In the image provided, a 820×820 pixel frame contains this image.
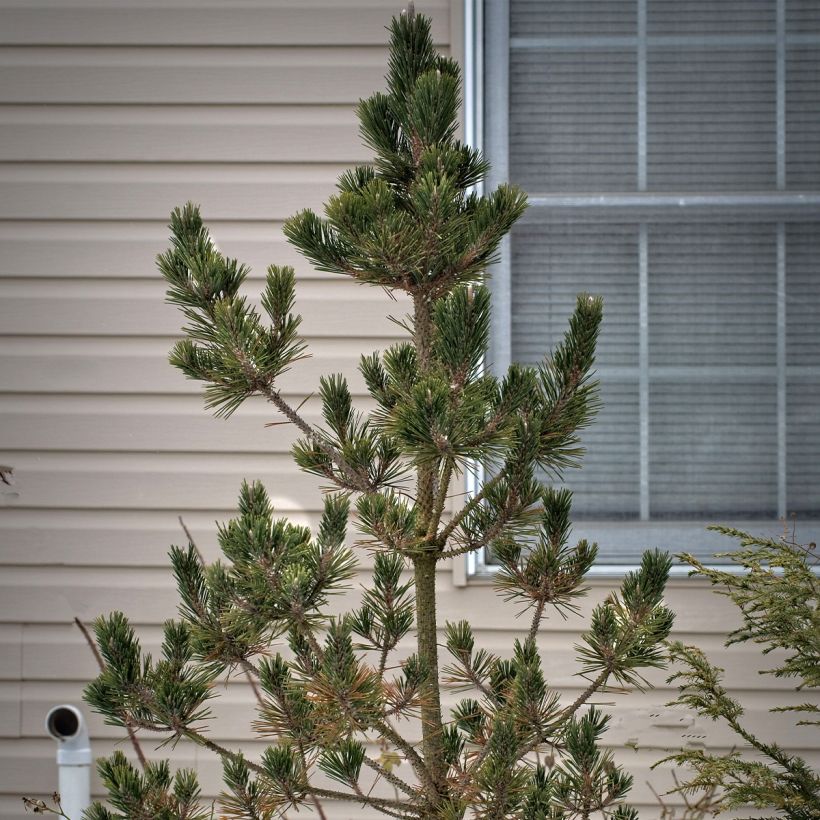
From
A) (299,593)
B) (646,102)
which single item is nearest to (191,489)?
(299,593)

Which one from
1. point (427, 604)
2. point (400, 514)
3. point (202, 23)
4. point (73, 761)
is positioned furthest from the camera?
point (202, 23)

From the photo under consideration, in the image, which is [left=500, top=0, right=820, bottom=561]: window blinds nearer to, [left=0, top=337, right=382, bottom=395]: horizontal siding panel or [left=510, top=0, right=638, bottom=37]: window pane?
[left=510, top=0, right=638, bottom=37]: window pane

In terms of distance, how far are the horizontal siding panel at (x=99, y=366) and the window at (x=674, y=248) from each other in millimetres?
575

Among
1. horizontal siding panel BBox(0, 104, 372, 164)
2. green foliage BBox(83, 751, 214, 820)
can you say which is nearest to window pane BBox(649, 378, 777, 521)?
horizontal siding panel BBox(0, 104, 372, 164)

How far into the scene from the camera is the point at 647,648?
4.44 feet

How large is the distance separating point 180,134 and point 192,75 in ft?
0.49

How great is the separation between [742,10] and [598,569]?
4.73 feet

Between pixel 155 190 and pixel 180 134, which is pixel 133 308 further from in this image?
pixel 180 134

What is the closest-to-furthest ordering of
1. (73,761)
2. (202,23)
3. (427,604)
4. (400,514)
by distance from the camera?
(400,514)
(427,604)
(73,761)
(202,23)

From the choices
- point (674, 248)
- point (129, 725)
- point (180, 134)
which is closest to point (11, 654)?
point (129, 725)

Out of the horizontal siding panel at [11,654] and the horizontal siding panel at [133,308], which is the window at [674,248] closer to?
the horizontal siding panel at [133,308]

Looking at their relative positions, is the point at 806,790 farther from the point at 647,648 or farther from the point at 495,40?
the point at 495,40

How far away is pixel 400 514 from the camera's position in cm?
129

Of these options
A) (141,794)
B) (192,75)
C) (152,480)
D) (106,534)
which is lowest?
(141,794)
